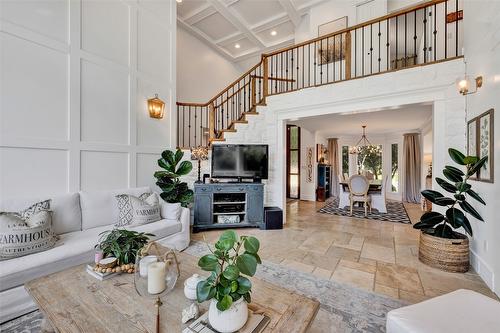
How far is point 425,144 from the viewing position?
22.0 feet

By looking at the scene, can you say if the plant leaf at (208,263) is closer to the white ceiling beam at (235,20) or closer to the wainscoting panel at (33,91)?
the wainscoting panel at (33,91)

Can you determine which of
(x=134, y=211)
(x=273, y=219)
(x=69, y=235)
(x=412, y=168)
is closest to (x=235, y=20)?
(x=273, y=219)

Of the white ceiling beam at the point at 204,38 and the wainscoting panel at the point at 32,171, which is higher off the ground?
the white ceiling beam at the point at 204,38

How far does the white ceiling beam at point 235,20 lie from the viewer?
17.9 feet

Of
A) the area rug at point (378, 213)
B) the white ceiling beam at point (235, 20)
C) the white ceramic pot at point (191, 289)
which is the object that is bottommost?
the area rug at point (378, 213)

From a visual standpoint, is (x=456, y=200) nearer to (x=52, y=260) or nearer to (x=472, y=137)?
(x=472, y=137)

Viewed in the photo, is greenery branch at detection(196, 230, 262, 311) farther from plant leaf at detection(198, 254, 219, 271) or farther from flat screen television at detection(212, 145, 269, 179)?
flat screen television at detection(212, 145, 269, 179)

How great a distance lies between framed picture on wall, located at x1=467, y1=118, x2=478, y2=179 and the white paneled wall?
4.44 m

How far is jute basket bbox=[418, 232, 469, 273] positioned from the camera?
246cm

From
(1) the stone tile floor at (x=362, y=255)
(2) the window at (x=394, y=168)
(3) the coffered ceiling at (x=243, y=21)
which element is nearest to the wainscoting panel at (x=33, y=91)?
(1) the stone tile floor at (x=362, y=255)

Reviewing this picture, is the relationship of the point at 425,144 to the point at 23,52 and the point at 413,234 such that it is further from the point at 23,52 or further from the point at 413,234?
the point at 23,52

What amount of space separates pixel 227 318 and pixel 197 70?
6.99 metres

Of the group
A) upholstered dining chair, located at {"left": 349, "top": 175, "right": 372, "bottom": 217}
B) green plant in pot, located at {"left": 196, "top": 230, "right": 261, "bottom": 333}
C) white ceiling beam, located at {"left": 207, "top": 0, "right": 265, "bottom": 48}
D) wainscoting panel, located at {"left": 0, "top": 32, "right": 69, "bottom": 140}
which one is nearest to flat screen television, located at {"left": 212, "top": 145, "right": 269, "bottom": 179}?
wainscoting panel, located at {"left": 0, "top": 32, "right": 69, "bottom": 140}

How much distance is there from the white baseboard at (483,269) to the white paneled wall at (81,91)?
A: 175 inches
